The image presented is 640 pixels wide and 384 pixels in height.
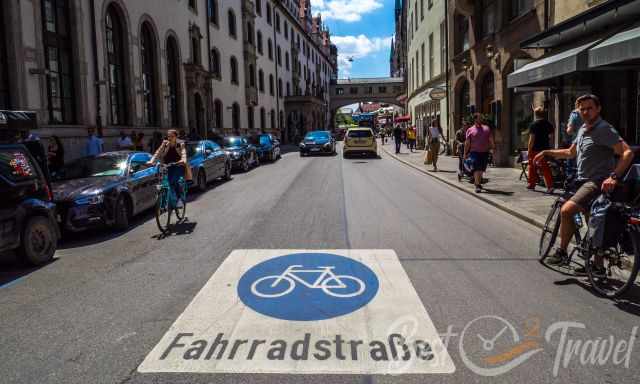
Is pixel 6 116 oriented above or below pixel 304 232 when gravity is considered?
above

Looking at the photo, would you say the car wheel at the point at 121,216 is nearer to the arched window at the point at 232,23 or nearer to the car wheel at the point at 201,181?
the car wheel at the point at 201,181

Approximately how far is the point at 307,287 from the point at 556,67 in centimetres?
844

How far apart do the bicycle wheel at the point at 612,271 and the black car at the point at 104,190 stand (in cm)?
735

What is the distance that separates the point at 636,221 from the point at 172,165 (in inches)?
288

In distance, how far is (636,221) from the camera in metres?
4.54

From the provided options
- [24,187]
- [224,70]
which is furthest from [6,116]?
[224,70]

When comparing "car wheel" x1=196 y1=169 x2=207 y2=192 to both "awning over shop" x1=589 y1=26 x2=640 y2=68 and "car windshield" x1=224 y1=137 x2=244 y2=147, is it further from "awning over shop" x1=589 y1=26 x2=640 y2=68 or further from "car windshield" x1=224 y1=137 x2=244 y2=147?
"awning over shop" x1=589 y1=26 x2=640 y2=68

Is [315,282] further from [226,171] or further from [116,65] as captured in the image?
[116,65]

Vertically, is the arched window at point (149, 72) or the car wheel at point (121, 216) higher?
the arched window at point (149, 72)

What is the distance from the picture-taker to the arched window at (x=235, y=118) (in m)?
38.9

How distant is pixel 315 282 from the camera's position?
17.4ft

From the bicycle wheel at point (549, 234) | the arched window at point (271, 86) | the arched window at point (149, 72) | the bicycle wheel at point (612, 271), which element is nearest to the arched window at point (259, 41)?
the arched window at point (271, 86)

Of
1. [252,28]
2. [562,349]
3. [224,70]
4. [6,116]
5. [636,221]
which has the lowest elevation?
[562,349]

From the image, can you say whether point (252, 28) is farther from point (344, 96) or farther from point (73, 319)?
point (344, 96)
